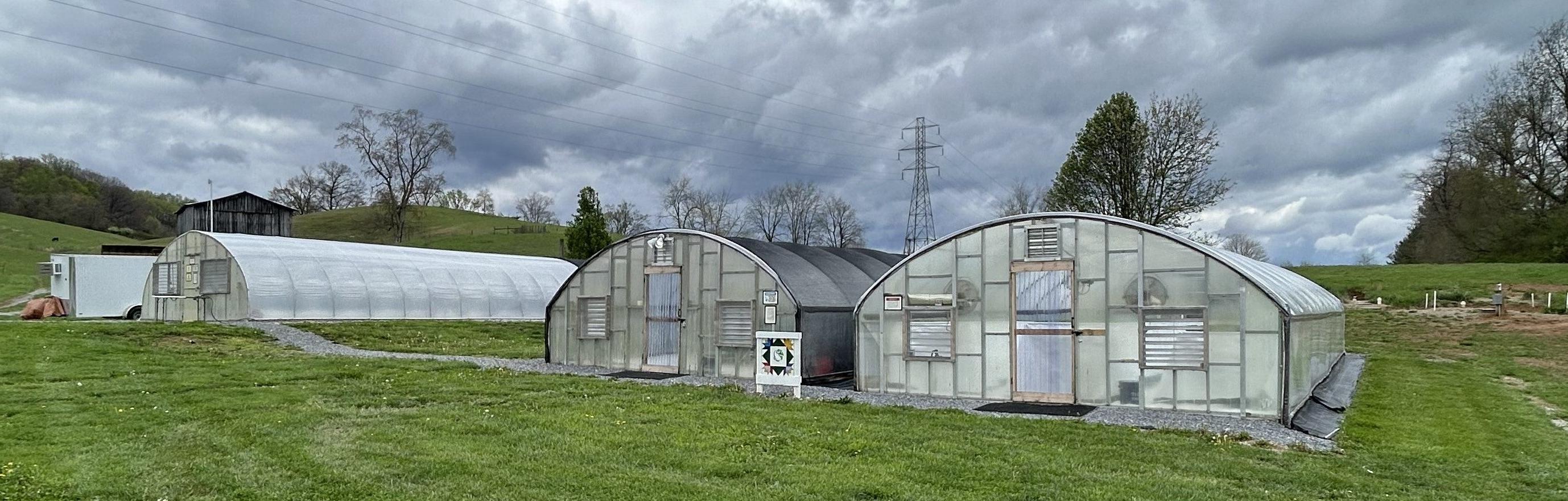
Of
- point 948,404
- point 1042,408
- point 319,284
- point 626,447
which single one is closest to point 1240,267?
point 1042,408

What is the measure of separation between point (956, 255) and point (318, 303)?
2434cm

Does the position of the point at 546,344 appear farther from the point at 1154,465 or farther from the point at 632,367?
the point at 1154,465

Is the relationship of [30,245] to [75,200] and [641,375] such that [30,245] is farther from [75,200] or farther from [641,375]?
[641,375]

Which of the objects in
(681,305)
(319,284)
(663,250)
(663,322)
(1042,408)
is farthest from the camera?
(319,284)

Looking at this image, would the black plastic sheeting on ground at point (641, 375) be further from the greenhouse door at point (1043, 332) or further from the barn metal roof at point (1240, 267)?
the greenhouse door at point (1043, 332)

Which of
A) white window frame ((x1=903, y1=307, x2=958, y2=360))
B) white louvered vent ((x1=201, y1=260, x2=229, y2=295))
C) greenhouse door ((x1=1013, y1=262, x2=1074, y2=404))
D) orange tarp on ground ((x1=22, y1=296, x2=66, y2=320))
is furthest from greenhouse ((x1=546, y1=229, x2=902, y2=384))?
orange tarp on ground ((x1=22, y1=296, x2=66, y2=320))

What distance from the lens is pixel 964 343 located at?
662 inches

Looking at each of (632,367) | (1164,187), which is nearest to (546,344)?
(632,367)

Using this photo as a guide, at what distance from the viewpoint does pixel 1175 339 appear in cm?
1489

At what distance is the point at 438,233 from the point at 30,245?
32.9 m

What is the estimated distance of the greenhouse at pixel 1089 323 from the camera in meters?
14.4

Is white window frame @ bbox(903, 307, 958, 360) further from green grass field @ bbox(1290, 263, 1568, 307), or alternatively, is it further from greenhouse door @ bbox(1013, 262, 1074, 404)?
green grass field @ bbox(1290, 263, 1568, 307)

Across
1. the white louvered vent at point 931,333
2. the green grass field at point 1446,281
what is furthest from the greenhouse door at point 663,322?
the green grass field at point 1446,281

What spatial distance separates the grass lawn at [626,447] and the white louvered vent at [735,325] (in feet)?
9.38
